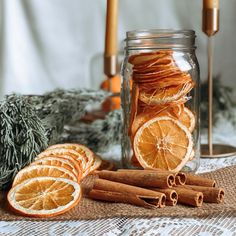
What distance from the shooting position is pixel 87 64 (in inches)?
74.5

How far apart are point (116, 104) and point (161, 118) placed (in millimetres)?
497

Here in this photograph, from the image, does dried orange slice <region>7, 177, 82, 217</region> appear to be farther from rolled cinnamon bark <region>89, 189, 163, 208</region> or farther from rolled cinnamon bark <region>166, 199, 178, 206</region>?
rolled cinnamon bark <region>166, 199, 178, 206</region>

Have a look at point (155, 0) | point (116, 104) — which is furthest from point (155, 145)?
point (155, 0)

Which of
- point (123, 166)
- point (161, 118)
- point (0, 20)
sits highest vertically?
point (0, 20)

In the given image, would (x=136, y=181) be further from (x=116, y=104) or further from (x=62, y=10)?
(x=62, y=10)

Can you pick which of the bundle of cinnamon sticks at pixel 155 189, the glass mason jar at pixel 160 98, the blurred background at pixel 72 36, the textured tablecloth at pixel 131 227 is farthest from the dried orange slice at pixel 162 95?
the blurred background at pixel 72 36

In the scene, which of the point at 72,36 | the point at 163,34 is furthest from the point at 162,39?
the point at 72,36

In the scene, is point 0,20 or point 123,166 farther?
point 0,20

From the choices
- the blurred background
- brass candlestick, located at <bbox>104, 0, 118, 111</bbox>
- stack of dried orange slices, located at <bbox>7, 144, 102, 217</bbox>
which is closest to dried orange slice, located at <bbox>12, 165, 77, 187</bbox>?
stack of dried orange slices, located at <bbox>7, 144, 102, 217</bbox>

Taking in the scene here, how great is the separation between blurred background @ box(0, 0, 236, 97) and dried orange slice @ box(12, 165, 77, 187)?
0.97 metres

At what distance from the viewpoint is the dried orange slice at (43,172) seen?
2.95 ft

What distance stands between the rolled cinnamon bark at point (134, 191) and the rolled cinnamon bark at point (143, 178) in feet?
0.06

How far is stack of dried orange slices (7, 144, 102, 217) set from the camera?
81cm

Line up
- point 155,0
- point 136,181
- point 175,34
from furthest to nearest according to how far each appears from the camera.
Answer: point 155,0 → point 175,34 → point 136,181
